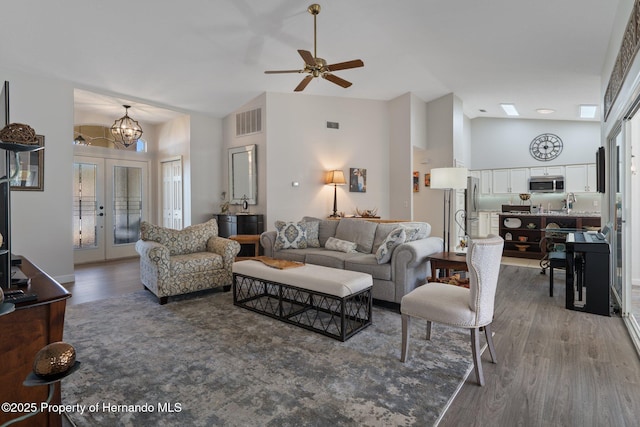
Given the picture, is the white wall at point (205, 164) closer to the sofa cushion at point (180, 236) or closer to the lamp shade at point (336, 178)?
the sofa cushion at point (180, 236)

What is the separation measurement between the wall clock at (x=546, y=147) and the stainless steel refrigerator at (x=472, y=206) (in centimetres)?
143

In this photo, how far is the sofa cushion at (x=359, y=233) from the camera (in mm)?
4391

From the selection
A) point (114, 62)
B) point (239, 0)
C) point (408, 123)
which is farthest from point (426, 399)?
point (408, 123)

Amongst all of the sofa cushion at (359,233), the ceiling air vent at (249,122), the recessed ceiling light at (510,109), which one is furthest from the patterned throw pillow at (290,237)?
the recessed ceiling light at (510,109)

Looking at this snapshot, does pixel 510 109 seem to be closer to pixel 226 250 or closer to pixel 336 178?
pixel 336 178

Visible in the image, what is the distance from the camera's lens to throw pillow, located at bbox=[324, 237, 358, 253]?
4.32 m

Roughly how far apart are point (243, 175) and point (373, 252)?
3.32 metres

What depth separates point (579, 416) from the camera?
6.01ft

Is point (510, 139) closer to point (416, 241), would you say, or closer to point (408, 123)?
point (408, 123)

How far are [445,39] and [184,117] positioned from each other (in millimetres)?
4952

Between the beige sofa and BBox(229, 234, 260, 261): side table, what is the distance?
1.07 m

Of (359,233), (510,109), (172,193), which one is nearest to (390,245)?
(359,233)

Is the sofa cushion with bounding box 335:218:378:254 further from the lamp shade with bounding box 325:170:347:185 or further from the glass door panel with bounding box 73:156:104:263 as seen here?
the glass door panel with bounding box 73:156:104:263

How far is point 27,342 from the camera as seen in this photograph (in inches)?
55.7
